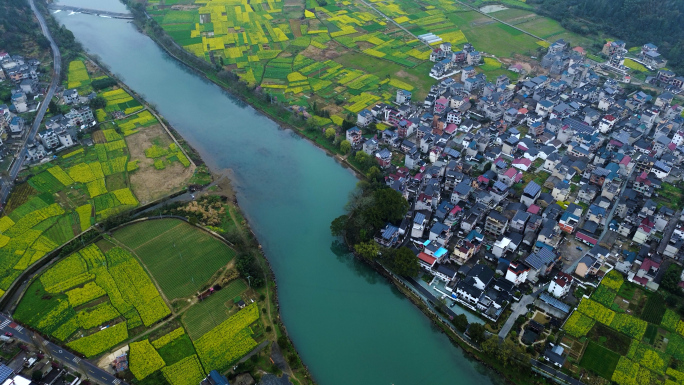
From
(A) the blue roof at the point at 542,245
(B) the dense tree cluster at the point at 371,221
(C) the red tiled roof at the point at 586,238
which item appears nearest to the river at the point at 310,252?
(B) the dense tree cluster at the point at 371,221

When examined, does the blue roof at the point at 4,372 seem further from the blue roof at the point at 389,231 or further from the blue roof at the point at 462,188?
the blue roof at the point at 462,188

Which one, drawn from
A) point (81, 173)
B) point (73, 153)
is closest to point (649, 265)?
point (81, 173)

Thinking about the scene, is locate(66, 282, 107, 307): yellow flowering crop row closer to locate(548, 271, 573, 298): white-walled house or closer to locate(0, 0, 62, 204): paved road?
locate(0, 0, 62, 204): paved road

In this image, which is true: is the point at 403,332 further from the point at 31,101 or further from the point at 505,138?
the point at 31,101

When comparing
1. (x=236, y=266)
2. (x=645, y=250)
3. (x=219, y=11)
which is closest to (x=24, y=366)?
(x=236, y=266)

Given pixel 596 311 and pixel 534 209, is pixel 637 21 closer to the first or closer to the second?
pixel 534 209

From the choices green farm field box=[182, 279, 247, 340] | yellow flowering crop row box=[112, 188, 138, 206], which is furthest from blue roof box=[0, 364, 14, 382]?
yellow flowering crop row box=[112, 188, 138, 206]
